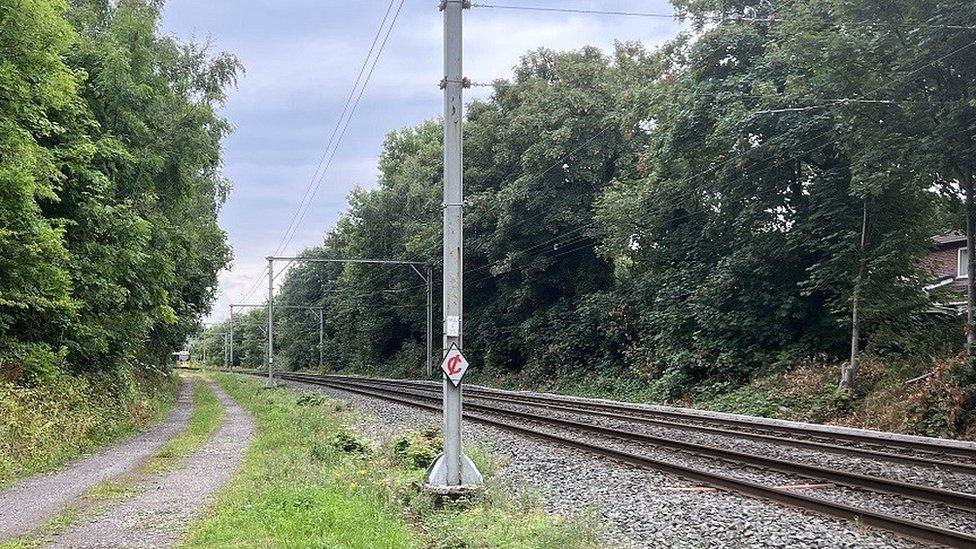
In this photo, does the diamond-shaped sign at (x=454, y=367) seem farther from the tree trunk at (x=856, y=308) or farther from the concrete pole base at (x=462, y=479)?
the tree trunk at (x=856, y=308)

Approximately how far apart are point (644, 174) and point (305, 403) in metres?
15.2

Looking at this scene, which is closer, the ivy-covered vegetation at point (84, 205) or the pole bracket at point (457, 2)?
the pole bracket at point (457, 2)

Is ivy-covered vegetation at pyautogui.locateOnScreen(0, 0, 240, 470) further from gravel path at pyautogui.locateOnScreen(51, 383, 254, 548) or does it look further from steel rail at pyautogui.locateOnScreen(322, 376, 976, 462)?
steel rail at pyautogui.locateOnScreen(322, 376, 976, 462)

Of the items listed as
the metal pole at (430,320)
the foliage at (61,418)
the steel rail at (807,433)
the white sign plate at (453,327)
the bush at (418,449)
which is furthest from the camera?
the metal pole at (430,320)

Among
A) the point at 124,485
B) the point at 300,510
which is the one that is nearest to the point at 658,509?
the point at 300,510

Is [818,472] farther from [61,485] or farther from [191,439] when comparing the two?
[191,439]

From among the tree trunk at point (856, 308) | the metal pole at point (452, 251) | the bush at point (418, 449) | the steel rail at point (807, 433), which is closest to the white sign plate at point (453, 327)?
the metal pole at point (452, 251)

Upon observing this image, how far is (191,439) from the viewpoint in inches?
687

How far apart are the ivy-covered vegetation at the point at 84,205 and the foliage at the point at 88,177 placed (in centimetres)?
3

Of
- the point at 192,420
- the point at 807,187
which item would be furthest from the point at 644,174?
the point at 192,420

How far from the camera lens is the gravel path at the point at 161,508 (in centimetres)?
769

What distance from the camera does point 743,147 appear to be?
22703 millimetres

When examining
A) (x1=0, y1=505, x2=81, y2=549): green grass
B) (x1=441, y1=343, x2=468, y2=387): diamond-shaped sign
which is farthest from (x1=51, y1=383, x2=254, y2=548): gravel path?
(x1=441, y1=343, x2=468, y2=387): diamond-shaped sign

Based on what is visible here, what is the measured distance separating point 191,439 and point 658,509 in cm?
1153
